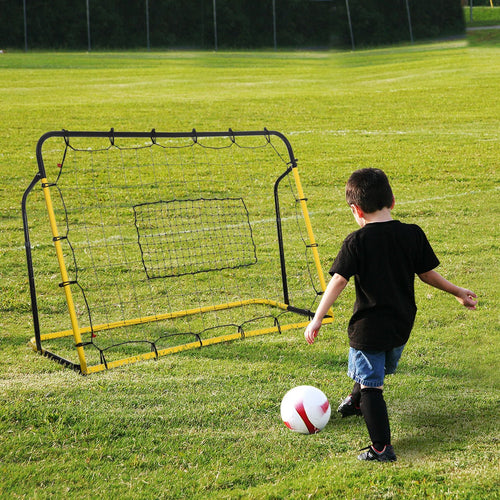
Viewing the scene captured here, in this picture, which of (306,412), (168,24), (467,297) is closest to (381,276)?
(467,297)

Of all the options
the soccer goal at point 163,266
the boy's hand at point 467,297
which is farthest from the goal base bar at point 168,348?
the boy's hand at point 467,297

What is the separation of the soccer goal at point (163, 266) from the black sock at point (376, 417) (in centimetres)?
209

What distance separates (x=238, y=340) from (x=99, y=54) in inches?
1447

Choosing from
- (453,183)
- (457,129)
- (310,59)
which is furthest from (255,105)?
(310,59)

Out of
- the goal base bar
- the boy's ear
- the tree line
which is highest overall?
the tree line

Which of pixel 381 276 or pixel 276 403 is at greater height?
pixel 381 276

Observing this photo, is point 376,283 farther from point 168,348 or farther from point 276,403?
point 168,348

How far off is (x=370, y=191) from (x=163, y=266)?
481cm

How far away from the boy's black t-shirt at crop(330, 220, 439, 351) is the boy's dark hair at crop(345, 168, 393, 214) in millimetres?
108

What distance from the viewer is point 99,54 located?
39750mm

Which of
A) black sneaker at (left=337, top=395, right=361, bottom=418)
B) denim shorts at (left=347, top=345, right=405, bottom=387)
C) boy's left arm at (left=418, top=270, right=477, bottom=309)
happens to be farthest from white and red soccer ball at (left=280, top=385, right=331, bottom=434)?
boy's left arm at (left=418, top=270, right=477, bottom=309)

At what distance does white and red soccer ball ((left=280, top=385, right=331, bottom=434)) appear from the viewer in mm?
4215

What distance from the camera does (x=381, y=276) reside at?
12.8ft

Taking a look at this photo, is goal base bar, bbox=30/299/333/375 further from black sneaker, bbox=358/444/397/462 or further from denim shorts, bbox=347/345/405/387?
black sneaker, bbox=358/444/397/462
